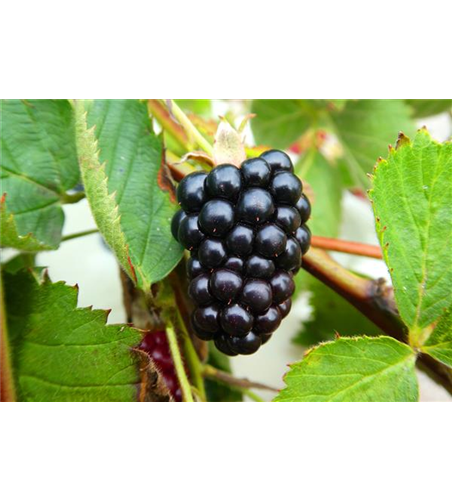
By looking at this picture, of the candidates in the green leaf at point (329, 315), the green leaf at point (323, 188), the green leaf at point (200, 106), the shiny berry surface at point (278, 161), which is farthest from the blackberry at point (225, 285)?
the green leaf at point (200, 106)

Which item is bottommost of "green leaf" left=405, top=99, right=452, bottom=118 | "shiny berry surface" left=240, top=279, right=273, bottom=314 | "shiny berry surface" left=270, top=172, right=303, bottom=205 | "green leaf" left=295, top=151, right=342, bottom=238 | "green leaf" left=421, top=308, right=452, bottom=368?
"green leaf" left=421, top=308, right=452, bottom=368

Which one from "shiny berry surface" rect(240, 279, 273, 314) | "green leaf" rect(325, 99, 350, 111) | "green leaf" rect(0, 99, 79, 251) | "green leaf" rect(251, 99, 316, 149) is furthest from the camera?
"green leaf" rect(251, 99, 316, 149)

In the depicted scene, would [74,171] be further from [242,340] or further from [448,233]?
[448,233]

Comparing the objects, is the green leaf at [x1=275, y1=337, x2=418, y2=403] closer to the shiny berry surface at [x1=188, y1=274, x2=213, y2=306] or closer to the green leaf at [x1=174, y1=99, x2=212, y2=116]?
the shiny berry surface at [x1=188, y1=274, x2=213, y2=306]

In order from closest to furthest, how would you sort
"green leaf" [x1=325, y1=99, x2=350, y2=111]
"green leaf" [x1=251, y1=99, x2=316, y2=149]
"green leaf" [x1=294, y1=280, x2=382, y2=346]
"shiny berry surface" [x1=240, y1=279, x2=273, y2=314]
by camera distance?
"shiny berry surface" [x1=240, y1=279, x2=273, y2=314] → "green leaf" [x1=294, y1=280, x2=382, y2=346] → "green leaf" [x1=325, y1=99, x2=350, y2=111] → "green leaf" [x1=251, y1=99, x2=316, y2=149]

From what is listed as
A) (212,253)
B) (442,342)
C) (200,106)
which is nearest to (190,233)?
(212,253)

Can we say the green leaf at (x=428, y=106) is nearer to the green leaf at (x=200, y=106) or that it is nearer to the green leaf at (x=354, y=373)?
the green leaf at (x=200, y=106)

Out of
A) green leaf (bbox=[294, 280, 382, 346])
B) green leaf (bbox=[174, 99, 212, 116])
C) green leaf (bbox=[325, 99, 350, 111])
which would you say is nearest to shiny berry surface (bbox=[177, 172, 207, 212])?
green leaf (bbox=[294, 280, 382, 346])

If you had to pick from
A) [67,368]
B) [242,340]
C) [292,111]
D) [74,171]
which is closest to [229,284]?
[242,340]
